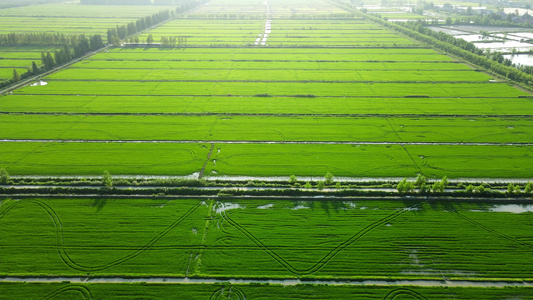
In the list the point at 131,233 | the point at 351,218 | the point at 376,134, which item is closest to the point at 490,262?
the point at 351,218

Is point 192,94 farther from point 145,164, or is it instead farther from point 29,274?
point 29,274

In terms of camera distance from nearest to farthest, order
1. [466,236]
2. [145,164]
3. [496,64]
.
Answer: [466,236] → [145,164] → [496,64]

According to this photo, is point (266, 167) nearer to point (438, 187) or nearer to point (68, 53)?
point (438, 187)

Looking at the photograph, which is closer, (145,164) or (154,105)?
(145,164)

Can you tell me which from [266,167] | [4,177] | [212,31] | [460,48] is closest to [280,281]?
[266,167]

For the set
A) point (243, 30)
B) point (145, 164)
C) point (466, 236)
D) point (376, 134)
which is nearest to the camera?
point (466, 236)

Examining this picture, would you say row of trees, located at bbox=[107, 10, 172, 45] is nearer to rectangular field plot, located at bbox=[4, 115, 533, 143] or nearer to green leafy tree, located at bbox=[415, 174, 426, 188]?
rectangular field plot, located at bbox=[4, 115, 533, 143]

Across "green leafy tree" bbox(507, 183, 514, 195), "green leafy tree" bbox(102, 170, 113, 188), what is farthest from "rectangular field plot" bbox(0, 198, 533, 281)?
"green leafy tree" bbox(102, 170, 113, 188)
